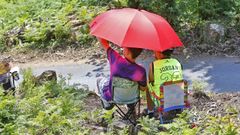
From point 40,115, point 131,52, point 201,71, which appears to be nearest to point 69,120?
point 40,115

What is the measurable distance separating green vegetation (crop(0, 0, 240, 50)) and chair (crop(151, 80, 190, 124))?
5.52m

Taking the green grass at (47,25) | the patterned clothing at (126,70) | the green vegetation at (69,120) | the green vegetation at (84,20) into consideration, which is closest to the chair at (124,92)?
the patterned clothing at (126,70)

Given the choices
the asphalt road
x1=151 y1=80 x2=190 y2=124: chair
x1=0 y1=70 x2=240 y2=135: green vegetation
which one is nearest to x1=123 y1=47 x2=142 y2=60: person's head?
x1=151 y1=80 x2=190 y2=124: chair

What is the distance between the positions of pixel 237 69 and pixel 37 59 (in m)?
4.52

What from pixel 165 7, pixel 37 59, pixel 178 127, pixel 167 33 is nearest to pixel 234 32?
pixel 165 7

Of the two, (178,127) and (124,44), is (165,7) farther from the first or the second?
(178,127)

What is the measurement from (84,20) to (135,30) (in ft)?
22.2

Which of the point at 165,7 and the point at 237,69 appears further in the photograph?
the point at 165,7

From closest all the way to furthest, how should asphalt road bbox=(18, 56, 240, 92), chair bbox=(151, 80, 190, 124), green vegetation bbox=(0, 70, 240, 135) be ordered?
green vegetation bbox=(0, 70, 240, 135)
chair bbox=(151, 80, 190, 124)
asphalt road bbox=(18, 56, 240, 92)

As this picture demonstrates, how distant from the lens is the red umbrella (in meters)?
4.89

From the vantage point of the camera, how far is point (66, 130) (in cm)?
473

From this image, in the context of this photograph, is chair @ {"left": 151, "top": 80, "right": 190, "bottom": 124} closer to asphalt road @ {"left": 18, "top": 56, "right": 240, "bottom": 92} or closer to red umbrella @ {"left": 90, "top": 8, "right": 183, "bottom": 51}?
red umbrella @ {"left": 90, "top": 8, "right": 183, "bottom": 51}

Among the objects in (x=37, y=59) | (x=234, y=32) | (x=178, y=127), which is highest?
(x=178, y=127)

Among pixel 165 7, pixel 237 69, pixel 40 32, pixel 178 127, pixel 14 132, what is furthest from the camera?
pixel 40 32
